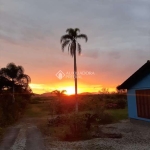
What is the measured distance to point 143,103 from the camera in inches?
548

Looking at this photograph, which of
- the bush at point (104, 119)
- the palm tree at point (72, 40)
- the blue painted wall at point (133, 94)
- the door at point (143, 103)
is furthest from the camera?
the palm tree at point (72, 40)

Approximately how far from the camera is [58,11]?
43.6 ft

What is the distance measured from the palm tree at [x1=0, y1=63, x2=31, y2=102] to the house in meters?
22.6

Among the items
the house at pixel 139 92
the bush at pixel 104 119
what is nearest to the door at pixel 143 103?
the house at pixel 139 92

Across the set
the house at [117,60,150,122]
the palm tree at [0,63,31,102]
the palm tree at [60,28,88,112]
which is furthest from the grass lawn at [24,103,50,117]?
the house at [117,60,150,122]

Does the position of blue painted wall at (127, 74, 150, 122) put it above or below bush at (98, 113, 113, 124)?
above

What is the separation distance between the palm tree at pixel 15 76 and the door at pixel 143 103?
23427 millimetres

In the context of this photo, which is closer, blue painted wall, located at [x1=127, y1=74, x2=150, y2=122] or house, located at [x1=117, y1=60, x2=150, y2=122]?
house, located at [x1=117, y1=60, x2=150, y2=122]

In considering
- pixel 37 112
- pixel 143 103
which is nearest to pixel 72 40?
pixel 37 112

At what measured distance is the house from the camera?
13512 mm

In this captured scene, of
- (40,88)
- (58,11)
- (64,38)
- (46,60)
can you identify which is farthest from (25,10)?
(40,88)

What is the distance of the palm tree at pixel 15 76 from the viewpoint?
113 feet

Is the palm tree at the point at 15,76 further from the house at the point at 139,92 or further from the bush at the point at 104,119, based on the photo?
the house at the point at 139,92

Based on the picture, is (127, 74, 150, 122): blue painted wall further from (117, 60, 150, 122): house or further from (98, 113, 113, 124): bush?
(98, 113, 113, 124): bush
